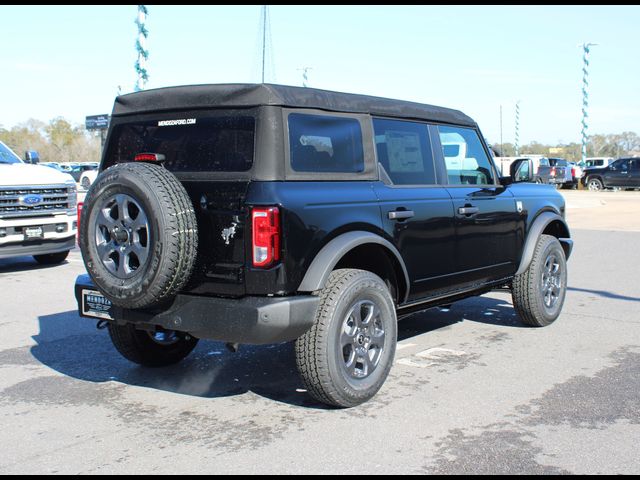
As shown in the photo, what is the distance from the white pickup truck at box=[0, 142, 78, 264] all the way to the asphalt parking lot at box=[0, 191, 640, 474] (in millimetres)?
2836

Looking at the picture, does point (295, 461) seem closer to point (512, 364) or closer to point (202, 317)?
point (202, 317)

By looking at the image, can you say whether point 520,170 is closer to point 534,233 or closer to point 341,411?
point 534,233

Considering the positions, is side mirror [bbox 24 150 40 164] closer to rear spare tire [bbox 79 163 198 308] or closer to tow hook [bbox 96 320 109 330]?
tow hook [bbox 96 320 109 330]

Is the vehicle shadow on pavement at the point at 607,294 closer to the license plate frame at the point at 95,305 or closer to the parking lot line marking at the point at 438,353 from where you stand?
the parking lot line marking at the point at 438,353

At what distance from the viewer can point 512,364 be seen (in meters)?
5.68

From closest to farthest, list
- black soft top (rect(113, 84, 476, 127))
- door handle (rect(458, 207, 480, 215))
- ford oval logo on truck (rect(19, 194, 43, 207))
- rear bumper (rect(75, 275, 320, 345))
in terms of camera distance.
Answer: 1. rear bumper (rect(75, 275, 320, 345))
2. black soft top (rect(113, 84, 476, 127))
3. door handle (rect(458, 207, 480, 215))
4. ford oval logo on truck (rect(19, 194, 43, 207))

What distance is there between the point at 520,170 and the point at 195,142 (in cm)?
337

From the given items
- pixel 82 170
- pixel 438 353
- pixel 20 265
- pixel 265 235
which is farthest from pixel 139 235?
pixel 82 170

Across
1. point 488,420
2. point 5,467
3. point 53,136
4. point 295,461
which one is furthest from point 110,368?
point 53,136

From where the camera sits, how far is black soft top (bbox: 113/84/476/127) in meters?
4.46

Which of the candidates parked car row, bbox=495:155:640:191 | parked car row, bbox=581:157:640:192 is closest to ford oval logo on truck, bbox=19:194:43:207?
parked car row, bbox=495:155:640:191

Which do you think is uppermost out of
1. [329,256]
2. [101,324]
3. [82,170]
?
[82,170]

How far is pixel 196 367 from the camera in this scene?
573 cm

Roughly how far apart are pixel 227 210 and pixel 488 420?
2.00 m
